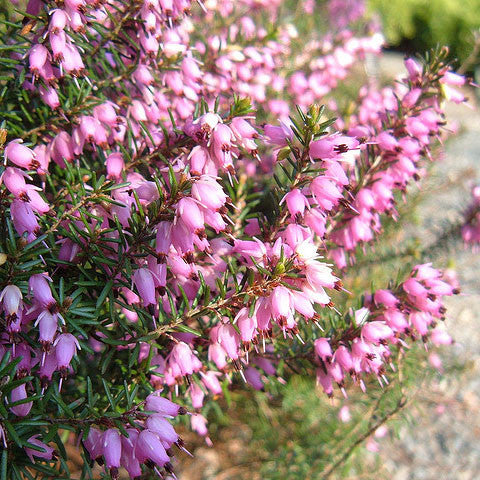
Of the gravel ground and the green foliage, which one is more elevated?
the green foliage

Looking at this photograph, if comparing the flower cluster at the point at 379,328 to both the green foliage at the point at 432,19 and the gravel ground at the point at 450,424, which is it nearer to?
the gravel ground at the point at 450,424

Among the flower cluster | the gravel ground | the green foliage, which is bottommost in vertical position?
the gravel ground

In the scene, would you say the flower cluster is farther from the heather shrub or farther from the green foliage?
the green foliage

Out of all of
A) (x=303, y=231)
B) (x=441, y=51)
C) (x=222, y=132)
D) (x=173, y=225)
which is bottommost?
(x=303, y=231)

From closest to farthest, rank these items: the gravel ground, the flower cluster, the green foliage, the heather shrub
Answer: the heather shrub
the flower cluster
the gravel ground
the green foliage

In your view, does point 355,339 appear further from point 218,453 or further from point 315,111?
point 218,453

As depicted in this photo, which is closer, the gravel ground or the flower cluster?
the flower cluster

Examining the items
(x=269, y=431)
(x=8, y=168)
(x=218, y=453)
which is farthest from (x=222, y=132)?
(x=218, y=453)

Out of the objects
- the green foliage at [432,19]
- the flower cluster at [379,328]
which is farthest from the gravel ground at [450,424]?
the green foliage at [432,19]

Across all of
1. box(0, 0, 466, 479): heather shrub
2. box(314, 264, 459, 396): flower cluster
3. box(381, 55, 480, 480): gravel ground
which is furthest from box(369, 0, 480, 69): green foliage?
box(314, 264, 459, 396): flower cluster

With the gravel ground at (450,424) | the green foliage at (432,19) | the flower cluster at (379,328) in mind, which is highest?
the flower cluster at (379,328)

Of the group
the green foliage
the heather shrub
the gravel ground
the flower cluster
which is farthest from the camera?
the green foliage
